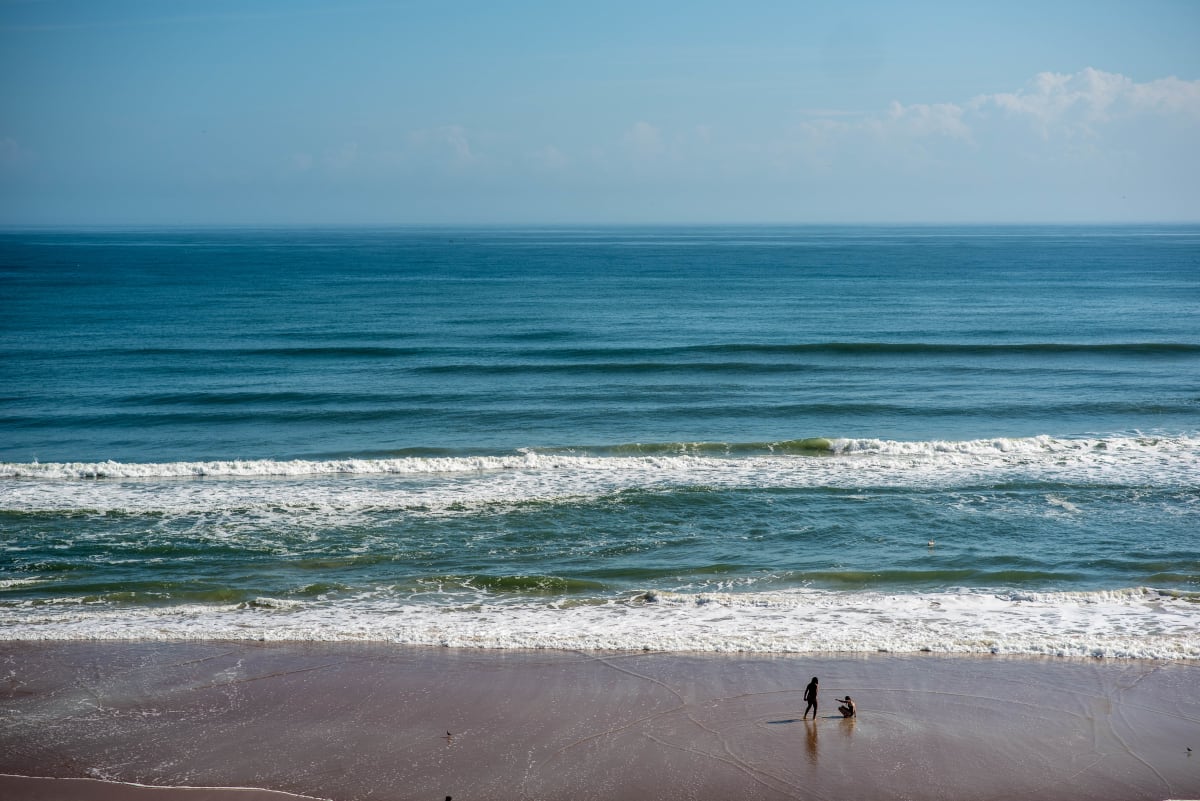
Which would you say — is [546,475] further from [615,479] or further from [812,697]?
[812,697]

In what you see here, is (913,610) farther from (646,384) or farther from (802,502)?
(646,384)

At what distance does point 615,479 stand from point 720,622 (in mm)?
9048

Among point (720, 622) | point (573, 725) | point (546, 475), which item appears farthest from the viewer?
point (546, 475)

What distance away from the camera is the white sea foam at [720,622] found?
1602cm

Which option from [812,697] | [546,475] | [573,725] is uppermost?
[546,475]

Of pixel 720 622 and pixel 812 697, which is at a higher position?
pixel 812 697

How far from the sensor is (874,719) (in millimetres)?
13445

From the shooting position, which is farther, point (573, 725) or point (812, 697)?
point (573, 725)

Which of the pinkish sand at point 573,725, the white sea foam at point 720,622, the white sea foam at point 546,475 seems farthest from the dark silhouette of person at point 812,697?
the white sea foam at point 546,475

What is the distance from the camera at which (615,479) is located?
1013 inches

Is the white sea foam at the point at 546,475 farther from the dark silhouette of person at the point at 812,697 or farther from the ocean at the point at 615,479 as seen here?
the dark silhouette of person at the point at 812,697

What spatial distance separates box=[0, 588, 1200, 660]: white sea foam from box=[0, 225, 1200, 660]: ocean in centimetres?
7

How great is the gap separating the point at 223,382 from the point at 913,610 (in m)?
28.3

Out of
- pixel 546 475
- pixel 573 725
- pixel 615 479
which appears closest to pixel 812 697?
pixel 573 725
